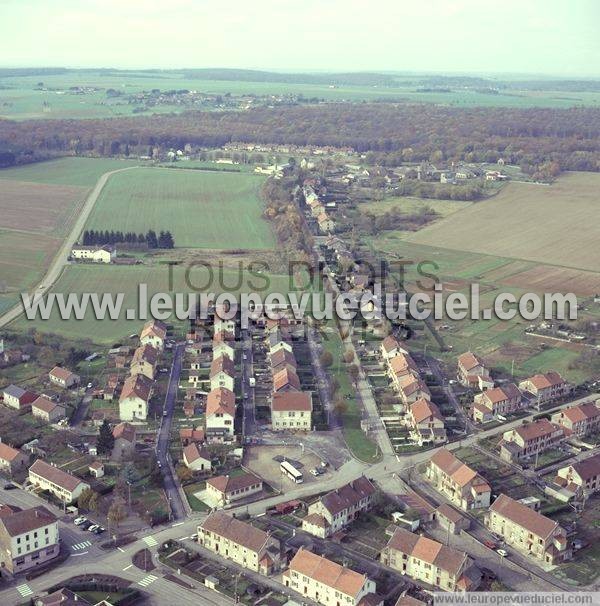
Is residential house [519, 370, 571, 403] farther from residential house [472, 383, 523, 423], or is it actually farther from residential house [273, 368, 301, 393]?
residential house [273, 368, 301, 393]

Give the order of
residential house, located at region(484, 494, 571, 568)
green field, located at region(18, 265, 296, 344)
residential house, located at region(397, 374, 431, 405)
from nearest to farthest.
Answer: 1. residential house, located at region(484, 494, 571, 568)
2. residential house, located at region(397, 374, 431, 405)
3. green field, located at region(18, 265, 296, 344)

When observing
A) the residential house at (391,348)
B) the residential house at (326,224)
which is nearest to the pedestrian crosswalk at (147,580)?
the residential house at (391,348)

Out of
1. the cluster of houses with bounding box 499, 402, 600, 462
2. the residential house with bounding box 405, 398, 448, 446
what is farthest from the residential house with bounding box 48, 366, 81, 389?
the cluster of houses with bounding box 499, 402, 600, 462

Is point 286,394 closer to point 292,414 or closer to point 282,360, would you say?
point 292,414

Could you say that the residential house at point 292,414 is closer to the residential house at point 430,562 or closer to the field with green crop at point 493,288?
the residential house at point 430,562

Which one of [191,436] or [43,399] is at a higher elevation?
[43,399]

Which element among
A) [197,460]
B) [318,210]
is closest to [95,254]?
[318,210]
